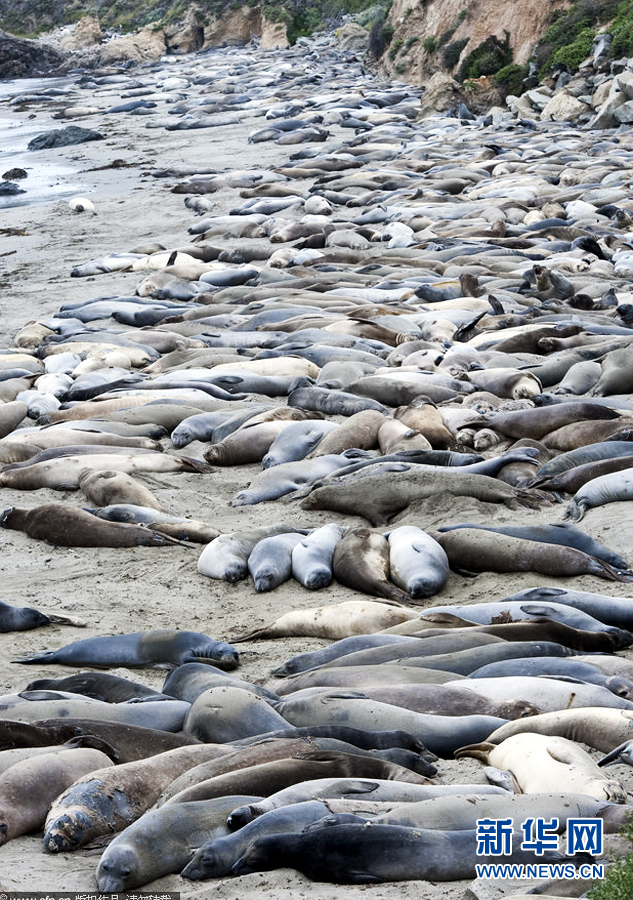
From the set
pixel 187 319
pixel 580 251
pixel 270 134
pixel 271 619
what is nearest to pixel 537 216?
pixel 580 251

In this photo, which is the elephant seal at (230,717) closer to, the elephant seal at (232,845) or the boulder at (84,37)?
the elephant seal at (232,845)

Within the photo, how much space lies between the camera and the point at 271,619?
4.98 meters

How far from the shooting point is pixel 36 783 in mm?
3240

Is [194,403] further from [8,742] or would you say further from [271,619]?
[8,742]

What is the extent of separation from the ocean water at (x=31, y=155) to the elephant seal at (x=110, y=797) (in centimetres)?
1526

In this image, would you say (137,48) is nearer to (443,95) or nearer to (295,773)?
(443,95)

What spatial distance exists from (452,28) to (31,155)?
10565mm

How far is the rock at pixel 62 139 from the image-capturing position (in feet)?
79.5

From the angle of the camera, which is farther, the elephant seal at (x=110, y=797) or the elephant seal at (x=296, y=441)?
the elephant seal at (x=296, y=441)

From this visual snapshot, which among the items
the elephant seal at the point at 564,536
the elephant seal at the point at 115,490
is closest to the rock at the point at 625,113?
the elephant seal at the point at 115,490

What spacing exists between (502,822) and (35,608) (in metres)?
2.95

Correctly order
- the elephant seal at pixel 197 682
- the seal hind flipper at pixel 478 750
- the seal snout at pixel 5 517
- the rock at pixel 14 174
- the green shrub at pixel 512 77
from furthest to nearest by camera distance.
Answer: the green shrub at pixel 512 77, the rock at pixel 14 174, the seal snout at pixel 5 517, the elephant seal at pixel 197 682, the seal hind flipper at pixel 478 750

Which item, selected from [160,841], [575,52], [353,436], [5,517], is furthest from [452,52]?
[160,841]

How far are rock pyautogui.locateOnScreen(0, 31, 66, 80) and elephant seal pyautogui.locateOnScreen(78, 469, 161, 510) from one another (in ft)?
140
